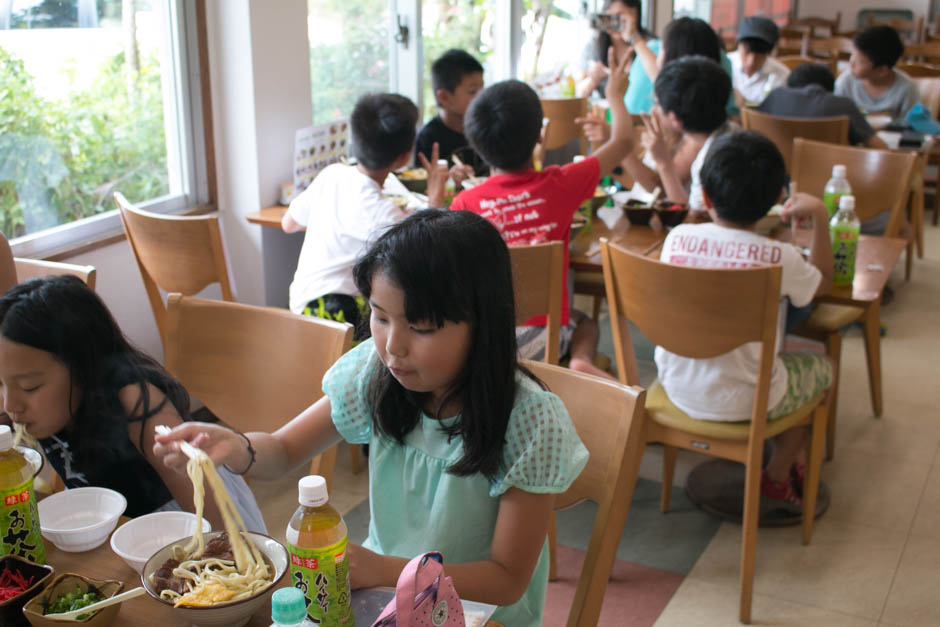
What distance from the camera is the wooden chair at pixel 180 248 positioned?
2.31 metres

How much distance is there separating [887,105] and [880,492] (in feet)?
8.61

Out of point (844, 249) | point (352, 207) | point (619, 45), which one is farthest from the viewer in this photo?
point (619, 45)

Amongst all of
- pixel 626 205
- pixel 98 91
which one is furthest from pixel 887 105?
pixel 98 91

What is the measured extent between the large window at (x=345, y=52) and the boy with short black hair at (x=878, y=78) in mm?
2126

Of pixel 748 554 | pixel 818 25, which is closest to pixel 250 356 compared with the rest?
pixel 748 554

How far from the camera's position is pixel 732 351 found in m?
2.06

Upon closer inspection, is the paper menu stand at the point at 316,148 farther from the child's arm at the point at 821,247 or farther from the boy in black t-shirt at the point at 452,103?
the child's arm at the point at 821,247

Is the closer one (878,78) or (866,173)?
(866,173)

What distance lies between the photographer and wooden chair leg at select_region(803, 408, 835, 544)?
7.38ft

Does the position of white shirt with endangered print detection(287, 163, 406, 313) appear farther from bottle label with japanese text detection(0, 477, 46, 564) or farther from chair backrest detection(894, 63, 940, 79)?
chair backrest detection(894, 63, 940, 79)

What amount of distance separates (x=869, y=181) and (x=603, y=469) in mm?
2174

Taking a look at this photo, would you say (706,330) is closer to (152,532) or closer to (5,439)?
(152,532)

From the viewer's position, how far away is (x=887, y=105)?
4570 millimetres

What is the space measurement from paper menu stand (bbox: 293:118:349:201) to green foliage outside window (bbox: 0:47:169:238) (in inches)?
16.3
